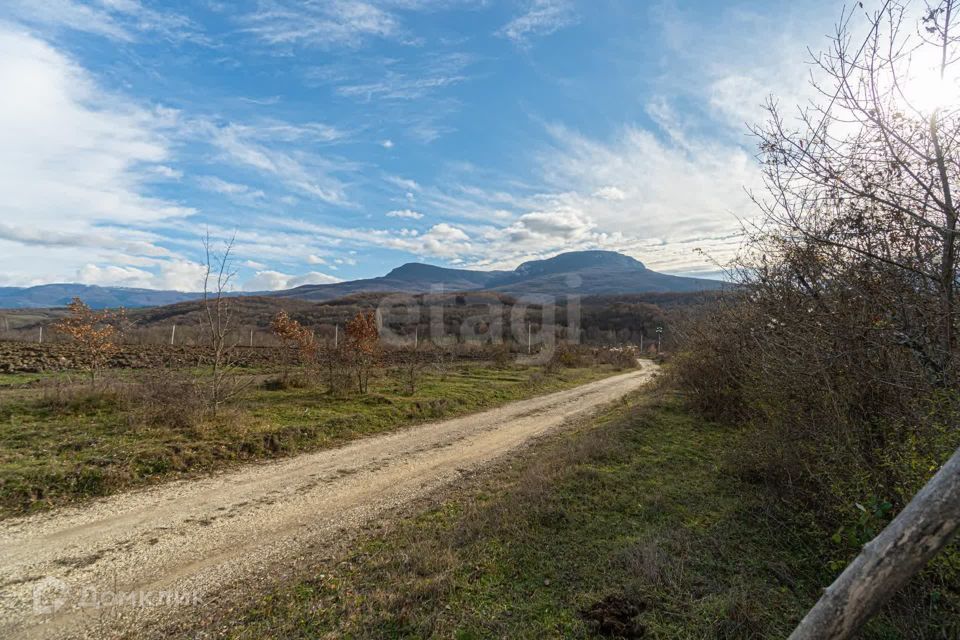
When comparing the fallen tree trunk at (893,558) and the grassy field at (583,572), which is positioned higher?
the fallen tree trunk at (893,558)

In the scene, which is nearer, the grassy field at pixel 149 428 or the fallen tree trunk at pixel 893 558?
the fallen tree trunk at pixel 893 558

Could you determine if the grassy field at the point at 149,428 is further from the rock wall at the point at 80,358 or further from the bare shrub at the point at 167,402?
the rock wall at the point at 80,358

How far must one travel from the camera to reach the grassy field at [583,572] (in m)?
3.79

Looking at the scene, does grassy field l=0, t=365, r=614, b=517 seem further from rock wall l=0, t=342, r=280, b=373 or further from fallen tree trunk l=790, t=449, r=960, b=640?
fallen tree trunk l=790, t=449, r=960, b=640

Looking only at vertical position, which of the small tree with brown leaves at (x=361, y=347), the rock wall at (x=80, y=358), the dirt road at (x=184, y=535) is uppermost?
the small tree with brown leaves at (x=361, y=347)

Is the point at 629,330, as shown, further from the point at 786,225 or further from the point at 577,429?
the point at 786,225

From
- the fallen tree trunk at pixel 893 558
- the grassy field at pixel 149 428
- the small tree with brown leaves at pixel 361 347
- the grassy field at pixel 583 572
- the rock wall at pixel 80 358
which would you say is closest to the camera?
the fallen tree trunk at pixel 893 558

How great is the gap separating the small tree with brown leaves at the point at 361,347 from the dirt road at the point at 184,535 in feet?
22.3

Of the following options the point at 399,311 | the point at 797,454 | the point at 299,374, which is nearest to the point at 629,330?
the point at 399,311

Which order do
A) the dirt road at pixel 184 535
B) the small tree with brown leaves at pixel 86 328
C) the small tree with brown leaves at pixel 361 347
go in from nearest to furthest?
the dirt road at pixel 184 535, the small tree with brown leaves at pixel 86 328, the small tree with brown leaves at pixel 361 347

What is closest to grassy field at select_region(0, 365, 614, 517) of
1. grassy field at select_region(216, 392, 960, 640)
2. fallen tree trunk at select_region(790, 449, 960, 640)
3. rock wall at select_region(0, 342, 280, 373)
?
rock wall at select_region(0, 342, 280, 373)

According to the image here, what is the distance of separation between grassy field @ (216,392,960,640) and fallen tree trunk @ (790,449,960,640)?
7.73 ft

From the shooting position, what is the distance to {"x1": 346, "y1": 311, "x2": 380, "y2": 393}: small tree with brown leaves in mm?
16016

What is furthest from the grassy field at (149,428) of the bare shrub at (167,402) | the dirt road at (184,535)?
the dirt road at (184,535)
